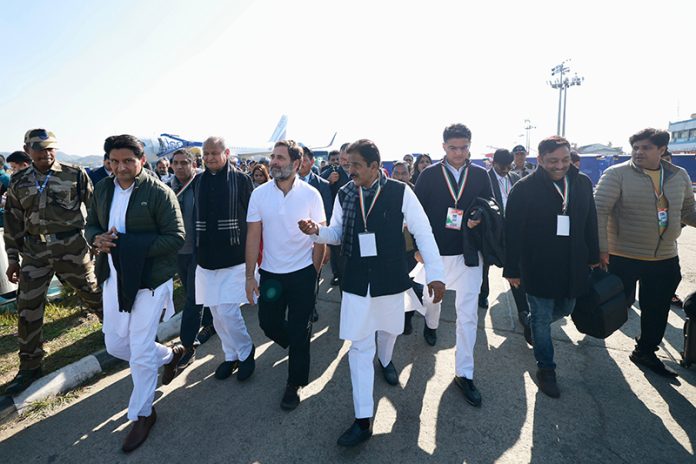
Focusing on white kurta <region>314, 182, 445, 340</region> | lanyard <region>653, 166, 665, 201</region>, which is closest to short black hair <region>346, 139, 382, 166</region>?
white kurta <region>314, 182, 445, 340</region>

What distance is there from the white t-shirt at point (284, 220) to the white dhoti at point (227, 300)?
569 mm

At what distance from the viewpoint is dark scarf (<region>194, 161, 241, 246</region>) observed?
3.33 meters

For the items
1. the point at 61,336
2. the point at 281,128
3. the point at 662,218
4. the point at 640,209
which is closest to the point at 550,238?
the point at 640,209

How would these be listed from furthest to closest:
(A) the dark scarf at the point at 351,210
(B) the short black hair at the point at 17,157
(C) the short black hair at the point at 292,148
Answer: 1. (B) the short black hair at the point at 17,157
2. (C) the short black hair at the point at 292,148
3. (A) the dark scarf at the point at 351,210

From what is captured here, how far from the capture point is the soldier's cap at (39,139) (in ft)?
11.2

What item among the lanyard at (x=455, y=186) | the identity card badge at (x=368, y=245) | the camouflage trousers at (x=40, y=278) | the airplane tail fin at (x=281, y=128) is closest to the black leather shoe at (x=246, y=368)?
the identity card badge at (x=368, y=245)

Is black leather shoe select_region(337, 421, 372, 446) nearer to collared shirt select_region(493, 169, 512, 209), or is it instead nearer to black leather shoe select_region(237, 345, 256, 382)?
black leather shoe select_region(237, 345, 256, 382)

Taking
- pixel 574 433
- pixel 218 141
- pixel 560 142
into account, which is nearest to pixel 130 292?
→ pixel 218 141

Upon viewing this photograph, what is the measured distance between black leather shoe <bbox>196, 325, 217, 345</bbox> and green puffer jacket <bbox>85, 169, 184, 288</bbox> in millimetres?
1772

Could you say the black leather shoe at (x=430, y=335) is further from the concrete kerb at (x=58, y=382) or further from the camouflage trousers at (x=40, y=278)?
the camouflage trousers at (x=40, y=278)

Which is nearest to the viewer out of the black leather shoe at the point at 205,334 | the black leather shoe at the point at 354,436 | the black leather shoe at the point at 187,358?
Answer: the black leather shoe at the point at 354,436

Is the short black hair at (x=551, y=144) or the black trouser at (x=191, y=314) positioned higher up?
the short black hair at (x=551, y=144)

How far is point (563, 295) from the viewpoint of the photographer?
3008 millimetres

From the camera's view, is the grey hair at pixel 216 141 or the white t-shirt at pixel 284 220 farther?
the grey hair at pixel 216 141
